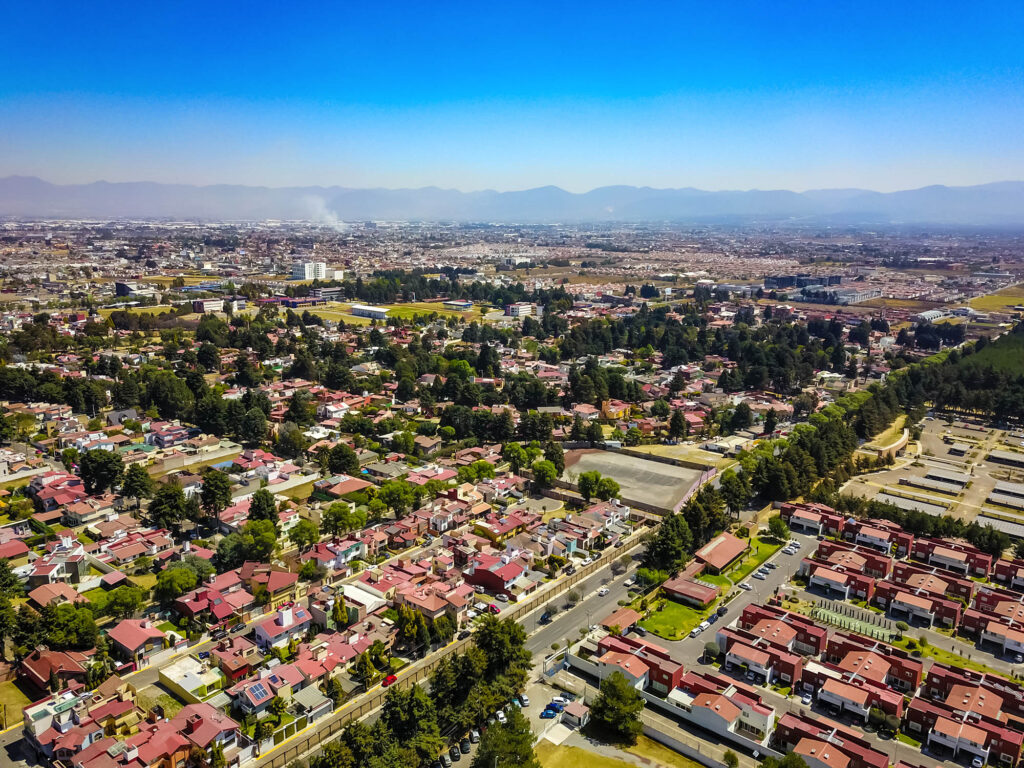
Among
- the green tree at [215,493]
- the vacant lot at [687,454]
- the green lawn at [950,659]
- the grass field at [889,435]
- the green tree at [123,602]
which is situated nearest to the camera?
the green lawn at [950,659]

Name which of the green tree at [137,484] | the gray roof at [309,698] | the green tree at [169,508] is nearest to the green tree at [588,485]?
the gray roof at [309,698]

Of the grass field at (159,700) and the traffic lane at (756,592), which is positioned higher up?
the grass field at (159,700)

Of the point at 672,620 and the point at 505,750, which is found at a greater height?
the point at 505,750

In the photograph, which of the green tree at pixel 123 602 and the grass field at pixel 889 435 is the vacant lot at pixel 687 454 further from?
the green tree at pixel 123 602

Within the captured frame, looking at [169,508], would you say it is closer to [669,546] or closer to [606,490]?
[606,490]

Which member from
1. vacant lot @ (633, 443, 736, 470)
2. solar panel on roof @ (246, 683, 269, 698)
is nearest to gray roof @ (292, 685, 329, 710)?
solar panel on roof @ (246, 683, 269, 698)

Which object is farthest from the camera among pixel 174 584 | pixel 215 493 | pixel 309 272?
pixel 309 272

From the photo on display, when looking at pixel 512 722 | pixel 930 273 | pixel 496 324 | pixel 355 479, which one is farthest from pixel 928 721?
pixel 930 273

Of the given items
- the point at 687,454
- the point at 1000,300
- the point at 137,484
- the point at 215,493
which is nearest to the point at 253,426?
the point at 137,484
